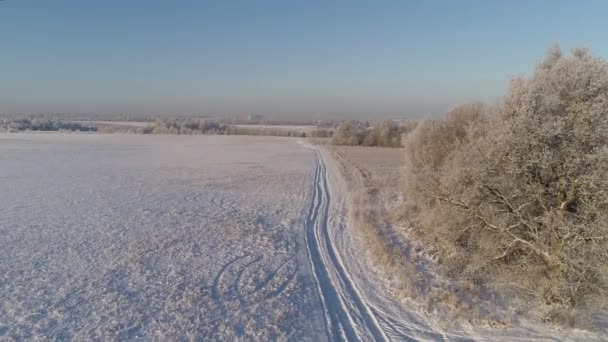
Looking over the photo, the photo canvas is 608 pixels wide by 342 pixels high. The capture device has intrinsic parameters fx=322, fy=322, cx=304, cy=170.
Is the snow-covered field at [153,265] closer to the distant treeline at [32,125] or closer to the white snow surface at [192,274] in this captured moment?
the white snow surface at [192,274]

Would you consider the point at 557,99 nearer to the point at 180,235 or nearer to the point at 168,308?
the point at 168,308

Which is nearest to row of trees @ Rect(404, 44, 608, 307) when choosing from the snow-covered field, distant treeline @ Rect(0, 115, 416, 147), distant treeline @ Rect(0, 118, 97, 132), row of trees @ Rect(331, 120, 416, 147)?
the snow-covered field

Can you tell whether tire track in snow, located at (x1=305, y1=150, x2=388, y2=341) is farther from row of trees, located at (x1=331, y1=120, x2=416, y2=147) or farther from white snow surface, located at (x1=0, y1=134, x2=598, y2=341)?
row of trees, located at (x1=331, y1=120, x2=416, y2=147)

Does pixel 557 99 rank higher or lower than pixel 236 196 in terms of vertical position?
higher

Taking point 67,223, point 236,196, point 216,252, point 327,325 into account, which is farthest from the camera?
point 236,196

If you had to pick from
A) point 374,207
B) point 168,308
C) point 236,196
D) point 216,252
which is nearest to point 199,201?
point 236,196
